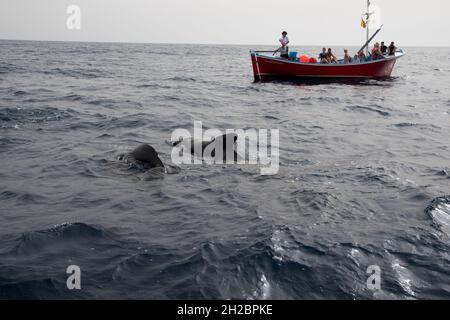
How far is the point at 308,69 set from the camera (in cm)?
3031

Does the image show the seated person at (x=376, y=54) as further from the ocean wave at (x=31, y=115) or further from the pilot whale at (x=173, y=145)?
the pilot whale at (x=173, y=145)

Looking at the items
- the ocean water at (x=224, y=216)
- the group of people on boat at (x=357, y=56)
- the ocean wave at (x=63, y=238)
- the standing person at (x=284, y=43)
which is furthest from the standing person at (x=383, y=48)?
the ocean wave at (x=63, y=238)

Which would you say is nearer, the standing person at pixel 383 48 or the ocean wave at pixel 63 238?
the ocean wave at pixel 63 238

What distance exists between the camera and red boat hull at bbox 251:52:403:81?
3020 cm

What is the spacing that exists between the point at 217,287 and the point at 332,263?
1681 mm

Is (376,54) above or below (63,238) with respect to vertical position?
above

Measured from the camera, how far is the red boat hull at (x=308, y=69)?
30.2 meters

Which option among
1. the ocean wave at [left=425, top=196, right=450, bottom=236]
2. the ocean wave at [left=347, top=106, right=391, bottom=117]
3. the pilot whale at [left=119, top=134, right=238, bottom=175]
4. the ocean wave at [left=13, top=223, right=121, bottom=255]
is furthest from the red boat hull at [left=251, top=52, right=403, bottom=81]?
the ocean wave at [left=13, top=223, right=121, bottom=255]

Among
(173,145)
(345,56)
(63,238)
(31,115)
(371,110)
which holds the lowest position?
(63,238)

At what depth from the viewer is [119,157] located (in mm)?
10414

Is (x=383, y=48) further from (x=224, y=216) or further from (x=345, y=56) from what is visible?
(x=224, y=216)

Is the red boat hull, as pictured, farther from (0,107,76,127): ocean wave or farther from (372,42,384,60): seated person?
(0,107,76,127): ocean wave

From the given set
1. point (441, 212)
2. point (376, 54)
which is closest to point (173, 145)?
point (441, 212)
